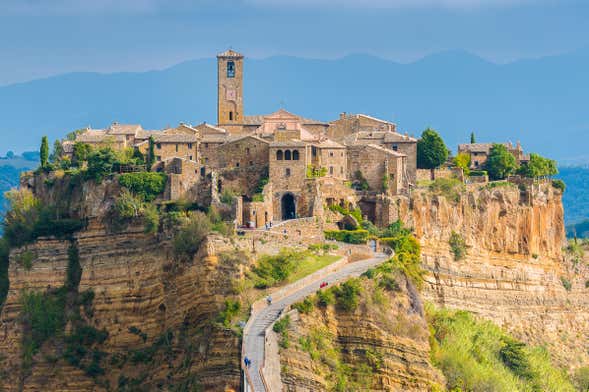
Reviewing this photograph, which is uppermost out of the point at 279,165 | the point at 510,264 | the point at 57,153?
the point at 57,153

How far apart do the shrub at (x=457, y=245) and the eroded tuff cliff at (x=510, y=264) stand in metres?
0.28

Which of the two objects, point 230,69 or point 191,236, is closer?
point 191,236

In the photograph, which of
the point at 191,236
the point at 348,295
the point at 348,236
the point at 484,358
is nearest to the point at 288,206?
the point at 348,236

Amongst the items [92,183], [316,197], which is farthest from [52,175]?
[316,197]

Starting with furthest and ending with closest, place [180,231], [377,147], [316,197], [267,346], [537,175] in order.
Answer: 1. [537,175]
2. [377,147]
3. [316,197]
4. [180,231]
5. [267,346]

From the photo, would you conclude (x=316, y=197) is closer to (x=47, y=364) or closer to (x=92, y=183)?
(x=92, y=183)

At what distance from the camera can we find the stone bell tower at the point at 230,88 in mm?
83562

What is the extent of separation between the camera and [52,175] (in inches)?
2889

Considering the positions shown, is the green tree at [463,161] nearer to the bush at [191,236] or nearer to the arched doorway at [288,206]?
the arched doorway at [288,206]

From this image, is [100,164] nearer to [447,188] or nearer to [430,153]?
[430,153]

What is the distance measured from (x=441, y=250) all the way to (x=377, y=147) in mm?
7955

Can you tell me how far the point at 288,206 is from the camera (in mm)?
70625

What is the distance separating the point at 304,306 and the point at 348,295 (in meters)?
3.05

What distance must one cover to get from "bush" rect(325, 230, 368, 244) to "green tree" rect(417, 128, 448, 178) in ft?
43.3
